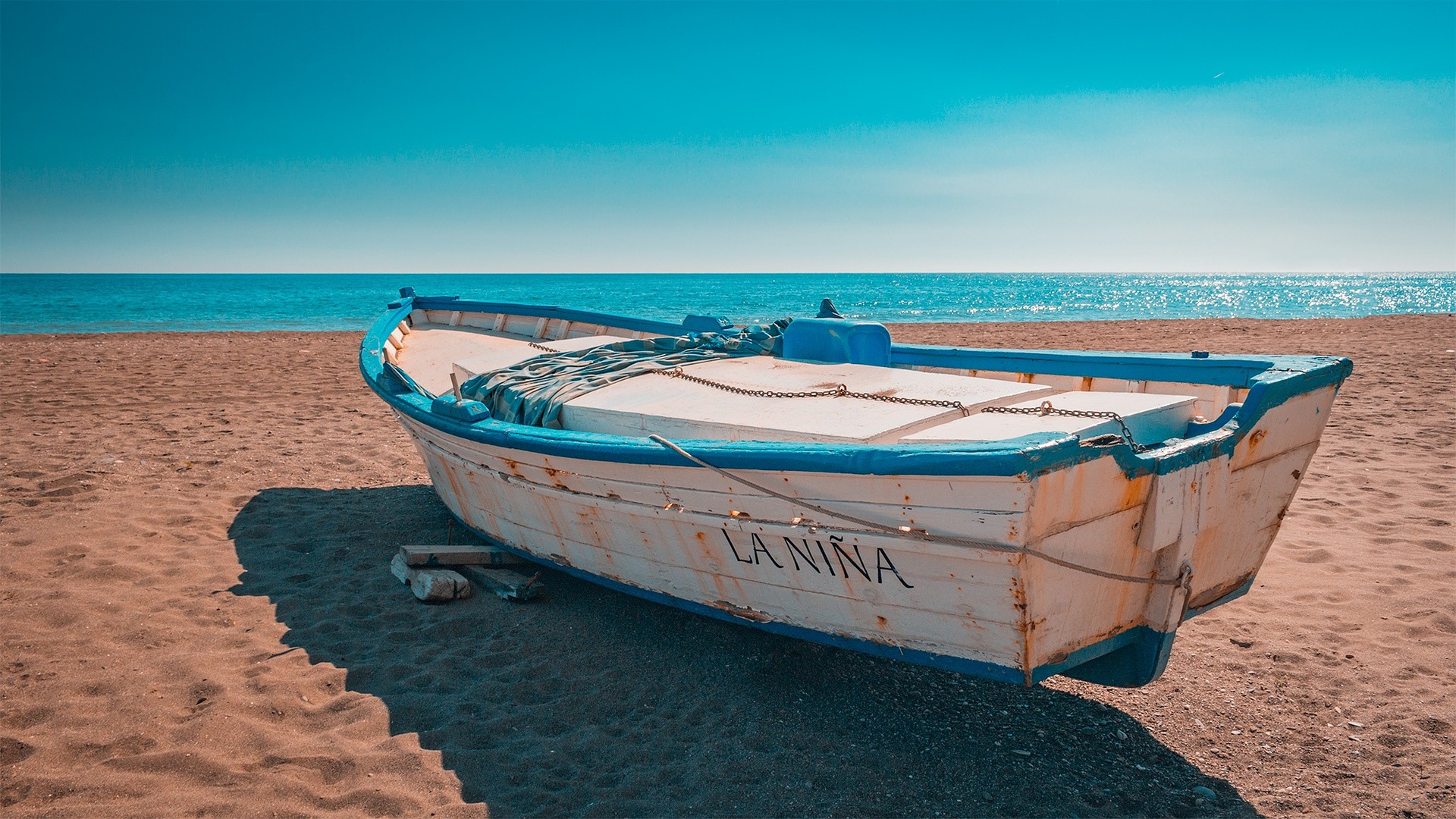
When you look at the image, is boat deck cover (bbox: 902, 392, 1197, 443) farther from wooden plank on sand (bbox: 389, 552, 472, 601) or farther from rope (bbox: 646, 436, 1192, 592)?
wooden plank on sand (bbox: 389, 552, 472, 601)

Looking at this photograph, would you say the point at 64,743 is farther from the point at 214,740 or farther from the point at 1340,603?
the point at 1340,603

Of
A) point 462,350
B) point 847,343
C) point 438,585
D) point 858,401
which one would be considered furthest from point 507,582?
point 462,350

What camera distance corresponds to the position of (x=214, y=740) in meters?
3.22

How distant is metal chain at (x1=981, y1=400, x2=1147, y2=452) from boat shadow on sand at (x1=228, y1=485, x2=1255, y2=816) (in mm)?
1264

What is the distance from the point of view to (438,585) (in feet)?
14.8

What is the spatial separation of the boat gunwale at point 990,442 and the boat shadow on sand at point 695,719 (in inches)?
41.5

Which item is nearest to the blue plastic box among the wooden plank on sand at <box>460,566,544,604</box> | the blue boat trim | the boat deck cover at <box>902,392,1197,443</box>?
the boat deck cover at <box>902,392,1197,443</box>

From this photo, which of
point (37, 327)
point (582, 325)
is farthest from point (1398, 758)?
point (37, 327)

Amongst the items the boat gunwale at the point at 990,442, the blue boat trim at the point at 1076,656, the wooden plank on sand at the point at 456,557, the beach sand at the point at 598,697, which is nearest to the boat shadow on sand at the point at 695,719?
the beach sand at the point at 598,697

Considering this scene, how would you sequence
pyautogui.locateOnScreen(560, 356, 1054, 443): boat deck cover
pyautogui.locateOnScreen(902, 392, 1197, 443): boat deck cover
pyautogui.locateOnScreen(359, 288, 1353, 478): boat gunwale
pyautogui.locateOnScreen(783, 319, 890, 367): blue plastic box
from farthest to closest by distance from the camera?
pyautogui.locateOnScreen(783, 319, 890, 367): blue plastic box → pyautogui.locateOnScreen(560, 356, 1054, 443): boat deck cover → pyautogui.locateOnScreen(902, 392, 1197, 443): boat deck cover → pyautogui.locateOnScreen(359, 288, 1353, 478): boat gunwale

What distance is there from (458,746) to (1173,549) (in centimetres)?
286

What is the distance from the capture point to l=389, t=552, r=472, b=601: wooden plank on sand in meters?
4.52

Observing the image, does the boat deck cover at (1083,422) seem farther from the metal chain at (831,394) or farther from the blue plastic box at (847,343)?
the blue plastic box at (847,343)

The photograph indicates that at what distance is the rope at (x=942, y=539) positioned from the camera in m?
2.62
